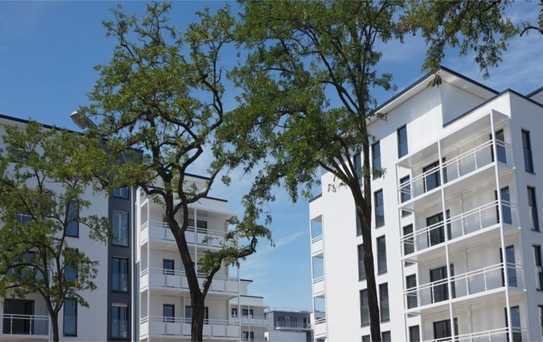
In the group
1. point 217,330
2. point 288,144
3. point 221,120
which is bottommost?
point 217,330

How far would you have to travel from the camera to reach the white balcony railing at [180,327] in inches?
1953

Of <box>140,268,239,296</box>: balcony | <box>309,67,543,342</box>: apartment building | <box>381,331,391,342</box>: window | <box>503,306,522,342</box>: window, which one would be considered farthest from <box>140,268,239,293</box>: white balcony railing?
<box>503,306,522,342</box>: window

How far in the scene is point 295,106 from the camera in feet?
64.4

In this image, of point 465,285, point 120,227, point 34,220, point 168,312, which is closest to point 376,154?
point 465,285

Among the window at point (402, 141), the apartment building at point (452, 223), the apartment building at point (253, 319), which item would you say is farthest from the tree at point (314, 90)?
the apartment building at point (253, 319)

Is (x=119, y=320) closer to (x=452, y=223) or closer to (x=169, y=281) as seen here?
(x=169, y=281)

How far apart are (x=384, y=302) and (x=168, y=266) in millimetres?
A: 15672

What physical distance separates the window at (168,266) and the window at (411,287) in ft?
54.4

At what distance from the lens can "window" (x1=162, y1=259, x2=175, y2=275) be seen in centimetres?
5264

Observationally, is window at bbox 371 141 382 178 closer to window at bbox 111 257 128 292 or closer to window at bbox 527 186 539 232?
window at bbox 527 186 539 232

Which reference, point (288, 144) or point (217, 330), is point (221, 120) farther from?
point (217, 330)

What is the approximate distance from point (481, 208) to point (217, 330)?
21282 millimetres

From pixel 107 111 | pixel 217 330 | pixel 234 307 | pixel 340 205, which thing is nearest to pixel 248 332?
pixel 234 307

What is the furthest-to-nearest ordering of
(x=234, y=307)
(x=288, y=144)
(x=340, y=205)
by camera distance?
(x=234, y=307) < (x=340, y=205) < (x=288, y=144)
